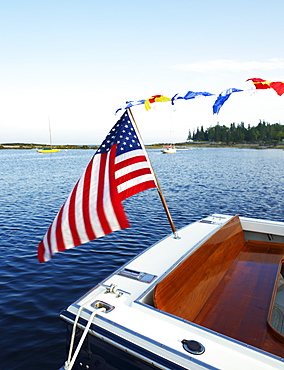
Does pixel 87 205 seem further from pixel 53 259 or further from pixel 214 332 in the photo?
pixel 53 259

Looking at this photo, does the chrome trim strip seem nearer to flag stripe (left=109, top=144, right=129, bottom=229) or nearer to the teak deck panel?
the teak deck panel

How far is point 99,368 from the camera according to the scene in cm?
296

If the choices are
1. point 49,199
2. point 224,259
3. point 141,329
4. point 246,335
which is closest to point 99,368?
point 141,329

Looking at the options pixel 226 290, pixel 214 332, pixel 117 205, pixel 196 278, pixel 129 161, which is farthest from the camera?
pixel 226 290

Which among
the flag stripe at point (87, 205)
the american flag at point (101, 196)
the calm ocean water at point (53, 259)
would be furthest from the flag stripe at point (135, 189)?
the calm ocean water at point (53, 259)

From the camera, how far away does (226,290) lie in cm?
475

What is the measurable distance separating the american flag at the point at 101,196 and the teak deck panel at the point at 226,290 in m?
1.12

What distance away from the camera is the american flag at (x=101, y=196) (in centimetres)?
384

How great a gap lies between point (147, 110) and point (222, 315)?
3276 millimetres

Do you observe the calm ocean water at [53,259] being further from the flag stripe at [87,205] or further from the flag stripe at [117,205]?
the flag stripe at [117,205]

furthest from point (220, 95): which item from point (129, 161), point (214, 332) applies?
point (214, 332)

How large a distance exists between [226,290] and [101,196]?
259 centimetres

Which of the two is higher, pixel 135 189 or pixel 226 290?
pixel 135 189

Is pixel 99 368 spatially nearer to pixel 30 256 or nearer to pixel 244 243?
pixel 244 243
